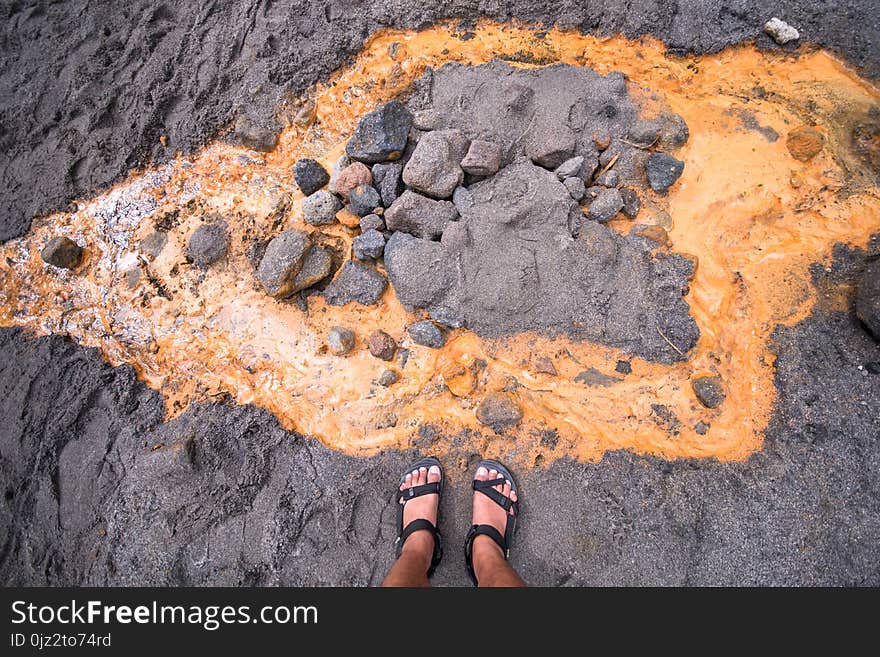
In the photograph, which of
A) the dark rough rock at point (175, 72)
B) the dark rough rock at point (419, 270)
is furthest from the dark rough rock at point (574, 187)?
the dark rough rock at point (175, 72)

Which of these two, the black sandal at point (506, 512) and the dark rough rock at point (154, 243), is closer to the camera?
the black sandal at point (506, 512)

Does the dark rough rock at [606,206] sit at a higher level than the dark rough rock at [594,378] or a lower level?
higher

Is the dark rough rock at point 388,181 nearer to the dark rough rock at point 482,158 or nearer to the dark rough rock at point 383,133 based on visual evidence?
the dark rough rock at point 383,133

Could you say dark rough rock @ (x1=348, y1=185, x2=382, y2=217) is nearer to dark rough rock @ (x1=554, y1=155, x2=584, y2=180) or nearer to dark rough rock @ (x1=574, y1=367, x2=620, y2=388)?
dark rough rock @ (x1=554, y1=155, x2=584, y2=180)

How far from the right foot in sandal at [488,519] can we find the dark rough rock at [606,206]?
161 centimetres

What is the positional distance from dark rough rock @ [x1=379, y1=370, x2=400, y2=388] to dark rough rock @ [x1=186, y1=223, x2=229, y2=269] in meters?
1.34

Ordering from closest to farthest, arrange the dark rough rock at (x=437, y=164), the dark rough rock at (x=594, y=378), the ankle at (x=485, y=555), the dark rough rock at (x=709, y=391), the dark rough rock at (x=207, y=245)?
the ankle at (x=485, y=555) < the dark rough rock at (x=709, y=391) < the dark rough rock at (x=594, y=378) < the dark rough rock at (x=437, y=164) < the dark rough rock at (x=207, y=245)

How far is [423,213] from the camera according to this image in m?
2.64

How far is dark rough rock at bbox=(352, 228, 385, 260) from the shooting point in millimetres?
2688

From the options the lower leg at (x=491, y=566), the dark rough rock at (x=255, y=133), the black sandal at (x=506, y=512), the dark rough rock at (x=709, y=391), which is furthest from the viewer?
the dark rough rock at (x=255, y=133)

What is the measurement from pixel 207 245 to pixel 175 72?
1.29m

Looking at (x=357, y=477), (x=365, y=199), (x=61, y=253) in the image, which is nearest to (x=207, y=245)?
(x=61, y=253)

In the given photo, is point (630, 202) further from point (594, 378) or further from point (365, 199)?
point (365, 199)

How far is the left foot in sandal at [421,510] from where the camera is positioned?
7.06 ft
